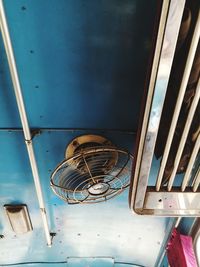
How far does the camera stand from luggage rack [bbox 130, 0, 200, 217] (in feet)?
2.72

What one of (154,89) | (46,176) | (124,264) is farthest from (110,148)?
(124,264)

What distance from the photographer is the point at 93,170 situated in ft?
5.03

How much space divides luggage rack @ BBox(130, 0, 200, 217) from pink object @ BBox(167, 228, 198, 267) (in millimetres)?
1034

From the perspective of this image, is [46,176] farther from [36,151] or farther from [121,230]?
[121,230]

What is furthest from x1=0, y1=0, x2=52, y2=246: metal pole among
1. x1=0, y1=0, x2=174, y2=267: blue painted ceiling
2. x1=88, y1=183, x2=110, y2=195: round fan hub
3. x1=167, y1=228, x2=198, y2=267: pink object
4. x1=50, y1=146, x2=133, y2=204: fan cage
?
→ x1=167, y1=228, x2=198, y2=267: pink object

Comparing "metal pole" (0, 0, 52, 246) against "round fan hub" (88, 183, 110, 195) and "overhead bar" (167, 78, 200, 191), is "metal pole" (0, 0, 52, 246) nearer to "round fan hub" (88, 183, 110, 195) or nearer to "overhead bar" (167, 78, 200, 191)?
"round fan hub" (88, 183, 110, 195)

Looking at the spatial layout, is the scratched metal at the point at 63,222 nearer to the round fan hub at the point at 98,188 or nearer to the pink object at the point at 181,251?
the pink object at the point at 181,251

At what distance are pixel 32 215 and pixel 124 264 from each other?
144 centimetres

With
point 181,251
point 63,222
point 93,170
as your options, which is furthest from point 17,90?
point 181,251

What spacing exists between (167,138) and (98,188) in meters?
0.64

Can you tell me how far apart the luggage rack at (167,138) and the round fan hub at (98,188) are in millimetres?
254

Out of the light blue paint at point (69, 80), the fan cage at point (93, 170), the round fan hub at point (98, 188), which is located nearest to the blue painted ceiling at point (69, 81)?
the light blue paint at point (69, 80)

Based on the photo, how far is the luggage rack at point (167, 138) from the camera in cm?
83

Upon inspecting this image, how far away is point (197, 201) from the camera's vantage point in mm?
1387
